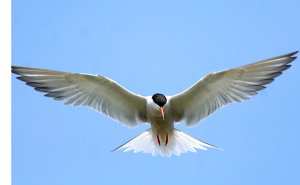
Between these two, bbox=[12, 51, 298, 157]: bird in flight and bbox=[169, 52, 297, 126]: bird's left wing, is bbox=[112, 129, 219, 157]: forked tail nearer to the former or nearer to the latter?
bbox=[12, 51, 298, 157]: bird in flight

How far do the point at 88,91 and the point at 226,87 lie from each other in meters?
2.06

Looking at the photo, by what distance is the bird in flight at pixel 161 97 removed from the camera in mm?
6055

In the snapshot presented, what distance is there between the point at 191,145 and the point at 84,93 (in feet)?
6.04

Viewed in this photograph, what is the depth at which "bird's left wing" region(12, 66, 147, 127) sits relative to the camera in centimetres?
612

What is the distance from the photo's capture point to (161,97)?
623 centimetres

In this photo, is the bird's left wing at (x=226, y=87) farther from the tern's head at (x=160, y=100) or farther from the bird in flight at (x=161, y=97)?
the tern's head at (x=160, y=100)
